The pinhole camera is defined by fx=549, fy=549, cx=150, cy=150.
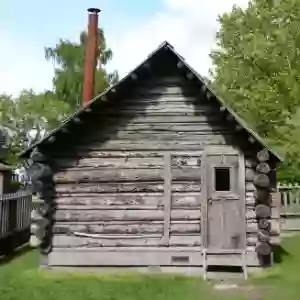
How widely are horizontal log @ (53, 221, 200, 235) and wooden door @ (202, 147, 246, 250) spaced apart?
1.44 feet

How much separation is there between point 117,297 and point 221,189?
5.41 meters

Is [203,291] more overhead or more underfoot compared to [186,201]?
more underfoot

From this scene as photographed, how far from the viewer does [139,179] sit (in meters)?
14.1

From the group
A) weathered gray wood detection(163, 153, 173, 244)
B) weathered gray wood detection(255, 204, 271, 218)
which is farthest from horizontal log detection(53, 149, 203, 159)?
weathered gray wood detection(255, 204, 271, 218)

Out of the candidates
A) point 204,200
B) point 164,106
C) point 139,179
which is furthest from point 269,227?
point 164,106

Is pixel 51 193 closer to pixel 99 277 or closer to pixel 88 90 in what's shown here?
pixel 99 277

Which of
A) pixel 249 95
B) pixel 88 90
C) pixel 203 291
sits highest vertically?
pixel 249 95

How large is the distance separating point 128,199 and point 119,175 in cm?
66

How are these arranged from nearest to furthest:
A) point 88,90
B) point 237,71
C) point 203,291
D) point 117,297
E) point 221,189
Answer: point 117,297
point 203,291
point 221,189
point 88,90
point 237,71

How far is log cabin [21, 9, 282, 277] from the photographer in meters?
13.9

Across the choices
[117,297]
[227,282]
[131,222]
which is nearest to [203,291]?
[227,282]

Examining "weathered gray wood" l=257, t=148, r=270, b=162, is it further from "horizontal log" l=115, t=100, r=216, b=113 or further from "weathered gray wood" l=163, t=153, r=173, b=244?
"weathered gray wood" l=163, t=153, r=173, b=244

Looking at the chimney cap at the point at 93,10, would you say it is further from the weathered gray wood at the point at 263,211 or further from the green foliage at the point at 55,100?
the green foliage at the point at 55,100

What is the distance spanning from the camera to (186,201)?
14.1 metres
